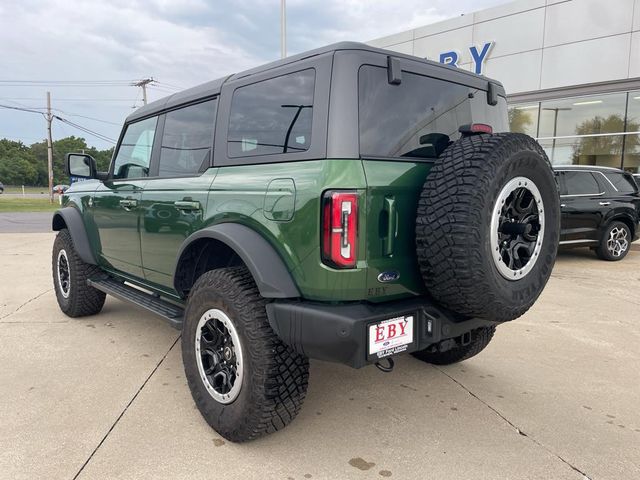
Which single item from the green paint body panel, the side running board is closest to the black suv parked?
the green paint body panel

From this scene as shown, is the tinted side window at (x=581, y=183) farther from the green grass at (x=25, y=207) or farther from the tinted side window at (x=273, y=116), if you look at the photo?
the green grass at (x=25, y=207)

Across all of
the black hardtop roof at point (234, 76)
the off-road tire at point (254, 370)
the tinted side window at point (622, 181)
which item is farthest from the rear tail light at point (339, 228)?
the tinted side window at point (622, 181)

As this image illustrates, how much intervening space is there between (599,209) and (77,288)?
26.1ft

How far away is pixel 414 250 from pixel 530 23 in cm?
1463

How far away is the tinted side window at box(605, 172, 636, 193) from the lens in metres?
8.47

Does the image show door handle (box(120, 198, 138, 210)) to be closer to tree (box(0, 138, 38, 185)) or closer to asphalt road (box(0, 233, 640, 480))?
asphalt road (box(0, 233, 640, 480))

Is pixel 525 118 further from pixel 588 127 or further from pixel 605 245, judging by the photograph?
pixel 605 245

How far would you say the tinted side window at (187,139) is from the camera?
3.01 metres

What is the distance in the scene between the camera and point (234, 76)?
2879 mm

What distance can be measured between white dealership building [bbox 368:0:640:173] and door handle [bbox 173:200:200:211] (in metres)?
13.8

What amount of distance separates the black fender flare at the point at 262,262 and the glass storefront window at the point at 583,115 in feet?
47.7

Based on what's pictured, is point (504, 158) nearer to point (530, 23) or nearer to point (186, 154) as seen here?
point (186, 154)

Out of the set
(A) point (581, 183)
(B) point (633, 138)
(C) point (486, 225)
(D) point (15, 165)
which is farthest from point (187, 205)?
(D) point (15, 165)

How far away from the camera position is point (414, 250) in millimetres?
2277
